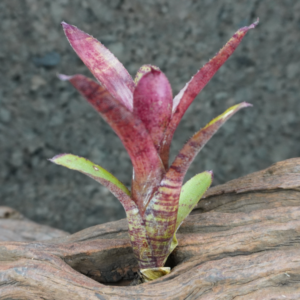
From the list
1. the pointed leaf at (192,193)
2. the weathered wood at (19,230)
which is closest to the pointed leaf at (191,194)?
the pointed leaf at (192,193)

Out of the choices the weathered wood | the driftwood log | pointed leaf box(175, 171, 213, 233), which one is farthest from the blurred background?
pointed leaf box(175, 171, 213, 233)

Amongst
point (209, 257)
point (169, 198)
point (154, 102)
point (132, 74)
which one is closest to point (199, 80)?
point (154, 102)

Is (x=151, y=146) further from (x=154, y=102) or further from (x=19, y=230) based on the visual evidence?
(x=19, y=230)

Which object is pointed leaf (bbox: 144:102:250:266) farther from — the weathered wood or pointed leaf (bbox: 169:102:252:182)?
the weathered wood

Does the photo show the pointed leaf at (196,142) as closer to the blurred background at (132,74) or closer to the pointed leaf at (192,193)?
the pointed leaf at (192,193)

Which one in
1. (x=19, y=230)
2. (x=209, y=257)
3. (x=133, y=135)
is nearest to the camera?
(x=133, y=135)

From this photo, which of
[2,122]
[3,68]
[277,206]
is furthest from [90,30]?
[277,206]

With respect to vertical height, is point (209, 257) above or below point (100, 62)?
below
